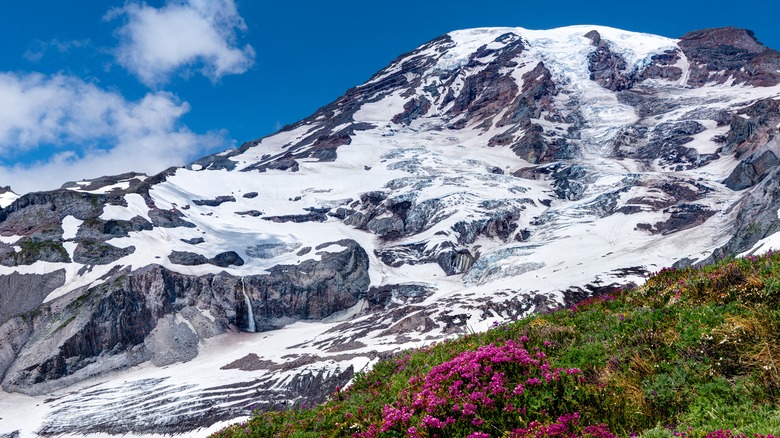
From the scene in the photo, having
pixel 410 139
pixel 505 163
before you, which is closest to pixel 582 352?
pixel 505 163

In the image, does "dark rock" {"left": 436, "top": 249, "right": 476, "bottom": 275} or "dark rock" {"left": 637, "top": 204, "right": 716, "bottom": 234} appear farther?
"dark rock" {"left": 436, "top": 249, "right": 476, "bottom": 275}

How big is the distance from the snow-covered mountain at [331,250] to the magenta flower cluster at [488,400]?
12051 millimetres

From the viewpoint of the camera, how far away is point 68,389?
2544 inches

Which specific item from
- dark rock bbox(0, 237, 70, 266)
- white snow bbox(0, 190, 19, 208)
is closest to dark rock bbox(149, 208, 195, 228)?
dark rock bbox(0, 237, 70, 266)

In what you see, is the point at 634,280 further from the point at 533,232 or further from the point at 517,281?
the point at 533,232

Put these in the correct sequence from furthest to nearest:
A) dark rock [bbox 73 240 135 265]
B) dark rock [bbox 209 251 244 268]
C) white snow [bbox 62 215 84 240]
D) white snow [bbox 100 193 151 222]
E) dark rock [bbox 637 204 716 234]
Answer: white snow [bbox 100 193 151 222], dark rock [bbox 209 251 244 268], white snow [bbox 62 215 84 240], dark rock [bbox 73 240 135 265], dark rock [bbox 637 204 716 234]

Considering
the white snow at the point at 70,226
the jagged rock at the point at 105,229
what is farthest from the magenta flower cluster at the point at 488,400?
the white snow at the point at 70,226

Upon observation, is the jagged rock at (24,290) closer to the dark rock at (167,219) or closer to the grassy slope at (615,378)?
the dark rock at (167,219)

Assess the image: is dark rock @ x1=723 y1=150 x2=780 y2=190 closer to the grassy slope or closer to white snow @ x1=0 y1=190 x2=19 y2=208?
the grassy slope

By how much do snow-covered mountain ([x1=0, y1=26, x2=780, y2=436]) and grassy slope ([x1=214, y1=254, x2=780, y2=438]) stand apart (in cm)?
949

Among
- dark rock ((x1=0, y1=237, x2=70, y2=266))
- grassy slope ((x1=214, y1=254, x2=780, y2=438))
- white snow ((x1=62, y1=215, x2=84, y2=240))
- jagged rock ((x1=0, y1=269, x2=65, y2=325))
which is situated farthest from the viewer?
white snow ((x1=62, y1=215, x2=84, y2=240))

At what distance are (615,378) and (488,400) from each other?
6.65 ft

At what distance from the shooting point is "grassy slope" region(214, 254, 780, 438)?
7063 millimetres

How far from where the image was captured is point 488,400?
8.24 m
